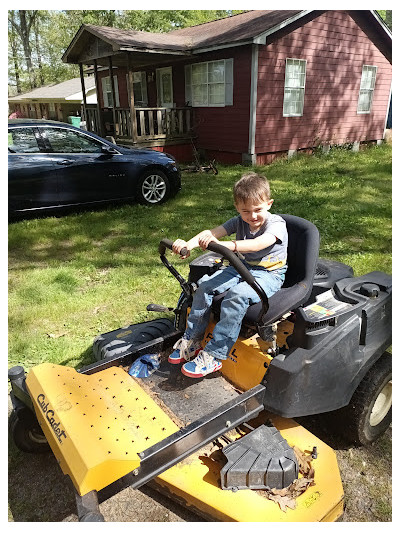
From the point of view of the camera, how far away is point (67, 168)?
6.70m

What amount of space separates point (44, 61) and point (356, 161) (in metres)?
36.5

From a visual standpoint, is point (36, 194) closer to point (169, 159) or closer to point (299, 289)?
point (169, 159)

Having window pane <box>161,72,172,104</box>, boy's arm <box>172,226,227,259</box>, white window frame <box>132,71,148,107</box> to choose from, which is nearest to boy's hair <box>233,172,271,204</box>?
boy's arm <box>172,226,227,259</box>

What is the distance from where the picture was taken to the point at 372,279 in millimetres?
2764

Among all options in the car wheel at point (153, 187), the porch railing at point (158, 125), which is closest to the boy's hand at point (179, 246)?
the car wheel at point (153, 187)

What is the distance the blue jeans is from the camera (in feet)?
7.72

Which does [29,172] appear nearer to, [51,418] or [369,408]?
[51,418]

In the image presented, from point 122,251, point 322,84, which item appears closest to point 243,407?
point 122,251

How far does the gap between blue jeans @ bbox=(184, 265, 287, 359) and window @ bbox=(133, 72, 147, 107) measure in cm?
1588

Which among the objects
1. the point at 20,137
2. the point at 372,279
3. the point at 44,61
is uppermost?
the point at 44,61

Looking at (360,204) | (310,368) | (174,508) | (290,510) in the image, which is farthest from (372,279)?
(360,204)

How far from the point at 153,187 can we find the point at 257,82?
5361 millimetres

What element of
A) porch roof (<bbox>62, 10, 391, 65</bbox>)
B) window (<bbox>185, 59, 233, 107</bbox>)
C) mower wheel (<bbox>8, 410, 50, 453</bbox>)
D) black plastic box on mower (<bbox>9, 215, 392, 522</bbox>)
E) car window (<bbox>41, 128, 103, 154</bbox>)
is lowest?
mower wheel (<bbox>8, 410, 50, 453</bbox>)

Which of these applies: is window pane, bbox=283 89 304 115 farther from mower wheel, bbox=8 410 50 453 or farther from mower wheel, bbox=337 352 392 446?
mower wheel, bbox=8 410 50 453
